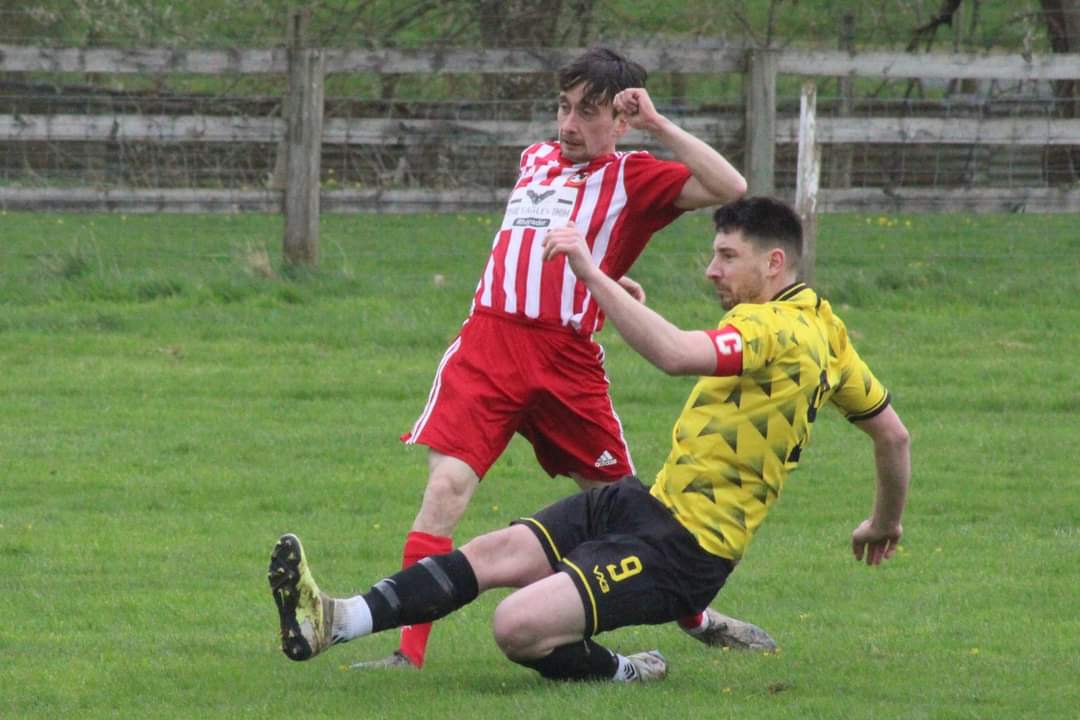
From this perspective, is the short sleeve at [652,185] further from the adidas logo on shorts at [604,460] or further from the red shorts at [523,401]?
the adidas logo on shorts at [604,460]

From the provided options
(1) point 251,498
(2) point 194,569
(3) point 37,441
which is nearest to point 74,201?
(3) point 37,441

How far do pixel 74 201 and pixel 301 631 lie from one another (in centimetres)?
901

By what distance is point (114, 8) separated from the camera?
2316 cm

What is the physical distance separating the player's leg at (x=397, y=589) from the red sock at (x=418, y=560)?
251mm

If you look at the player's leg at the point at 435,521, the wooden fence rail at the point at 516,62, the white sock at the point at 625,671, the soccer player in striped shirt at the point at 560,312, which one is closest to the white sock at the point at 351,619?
the player's leg at the point at 435,521

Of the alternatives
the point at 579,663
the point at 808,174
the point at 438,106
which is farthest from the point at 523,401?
the point at 438,106

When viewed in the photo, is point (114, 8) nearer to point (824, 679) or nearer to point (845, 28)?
point (845, 28)

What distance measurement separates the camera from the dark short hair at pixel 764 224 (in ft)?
17.6

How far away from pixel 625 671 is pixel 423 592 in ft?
2.28

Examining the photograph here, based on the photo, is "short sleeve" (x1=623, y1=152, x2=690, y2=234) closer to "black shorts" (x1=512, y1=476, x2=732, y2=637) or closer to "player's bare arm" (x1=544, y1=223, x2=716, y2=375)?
"black shorts" (x1=512, y1=476, x2=732, y2=637)

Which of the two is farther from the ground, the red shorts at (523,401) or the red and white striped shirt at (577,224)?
the red and white striped shirt at (577,224)

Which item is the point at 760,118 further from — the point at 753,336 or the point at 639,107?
the point at 753,336

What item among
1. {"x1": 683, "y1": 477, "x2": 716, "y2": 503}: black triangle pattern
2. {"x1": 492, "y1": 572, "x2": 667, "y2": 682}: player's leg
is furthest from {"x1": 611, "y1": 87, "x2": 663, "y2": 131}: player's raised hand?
{"x1": 492, "y1": 572, "x2": 667, "y2": 682}: player's leg

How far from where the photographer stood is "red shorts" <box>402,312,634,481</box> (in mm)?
6051
